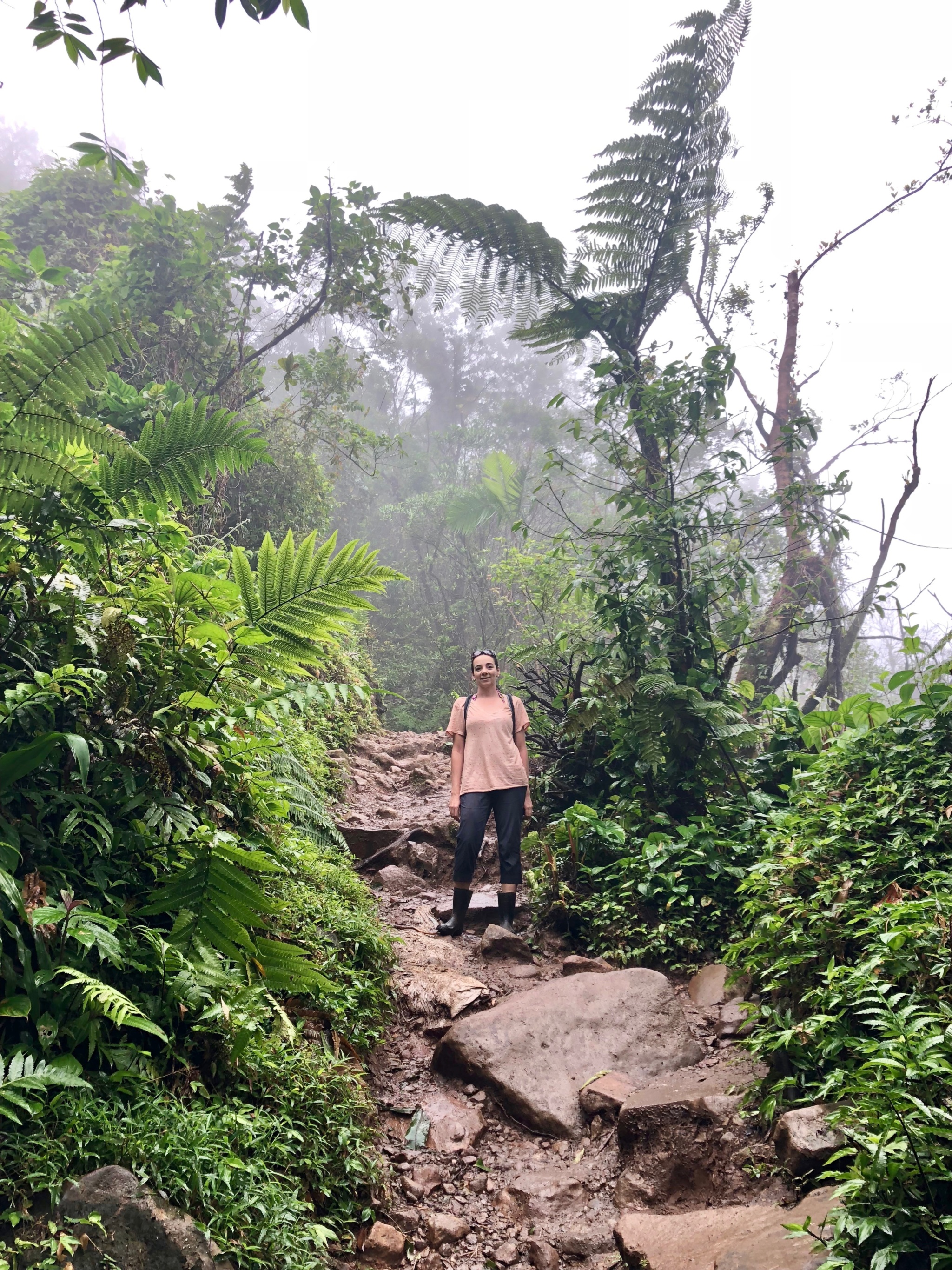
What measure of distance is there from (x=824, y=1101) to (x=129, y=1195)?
6.59ft

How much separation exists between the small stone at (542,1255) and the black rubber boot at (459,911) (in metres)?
2.30

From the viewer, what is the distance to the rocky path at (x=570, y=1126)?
2248mm

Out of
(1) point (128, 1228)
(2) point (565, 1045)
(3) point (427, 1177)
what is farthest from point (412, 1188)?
(1) point (128, 1228)

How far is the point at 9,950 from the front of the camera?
200 cm

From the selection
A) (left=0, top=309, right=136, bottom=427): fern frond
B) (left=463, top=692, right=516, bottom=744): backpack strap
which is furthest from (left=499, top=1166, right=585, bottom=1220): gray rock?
(left=0, top=309, right=136, bottom=427): fern frond

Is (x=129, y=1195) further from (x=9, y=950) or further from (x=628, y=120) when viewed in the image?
(x=628, y=120)

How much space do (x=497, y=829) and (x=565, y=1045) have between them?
1780mm

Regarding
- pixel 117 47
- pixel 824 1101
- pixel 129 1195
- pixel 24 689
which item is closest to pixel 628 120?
pixel 117 47

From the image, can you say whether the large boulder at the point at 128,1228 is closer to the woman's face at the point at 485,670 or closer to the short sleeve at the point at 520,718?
the short sleeve at the point at 520,718

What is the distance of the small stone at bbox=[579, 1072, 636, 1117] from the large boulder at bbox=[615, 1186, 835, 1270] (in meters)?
0.54

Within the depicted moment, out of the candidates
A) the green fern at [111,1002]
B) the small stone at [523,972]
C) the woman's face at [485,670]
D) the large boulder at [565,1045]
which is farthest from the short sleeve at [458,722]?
the green fern at [111,1002]

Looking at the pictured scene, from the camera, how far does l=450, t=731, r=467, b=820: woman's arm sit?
511 cm

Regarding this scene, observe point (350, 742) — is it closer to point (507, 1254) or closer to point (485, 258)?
point (485, 258)

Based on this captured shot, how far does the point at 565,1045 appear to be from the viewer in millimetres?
3359
